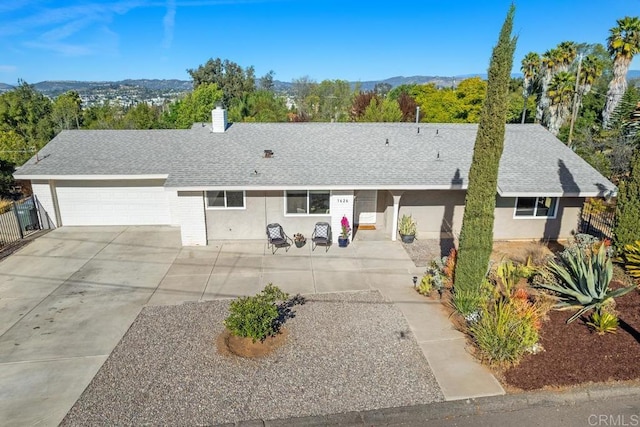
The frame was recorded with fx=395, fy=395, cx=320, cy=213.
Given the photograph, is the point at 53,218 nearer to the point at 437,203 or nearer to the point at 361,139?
the point at 361,139

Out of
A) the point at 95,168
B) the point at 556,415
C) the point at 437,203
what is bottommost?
the point at 556,415

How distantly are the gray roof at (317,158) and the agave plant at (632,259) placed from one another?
270 cm

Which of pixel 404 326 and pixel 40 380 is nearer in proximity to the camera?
pixel 40 380

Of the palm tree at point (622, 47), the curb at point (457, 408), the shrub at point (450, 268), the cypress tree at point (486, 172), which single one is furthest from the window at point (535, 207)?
the palm tree at point (622, 47)

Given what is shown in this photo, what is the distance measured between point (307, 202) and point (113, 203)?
7.79 m

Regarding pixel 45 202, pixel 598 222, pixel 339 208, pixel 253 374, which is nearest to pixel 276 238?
pixel 339 208

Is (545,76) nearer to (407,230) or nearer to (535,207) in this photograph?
(535,207)

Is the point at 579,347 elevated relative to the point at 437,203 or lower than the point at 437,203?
lower

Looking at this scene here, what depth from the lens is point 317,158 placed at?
14766mm

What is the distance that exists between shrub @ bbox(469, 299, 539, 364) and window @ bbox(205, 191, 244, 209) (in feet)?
28.5

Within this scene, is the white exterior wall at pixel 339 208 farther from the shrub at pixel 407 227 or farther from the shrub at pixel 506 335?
the shrub at pixel 506 335

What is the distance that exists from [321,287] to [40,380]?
6.43m

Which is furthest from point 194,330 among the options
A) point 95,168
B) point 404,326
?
point 95,168

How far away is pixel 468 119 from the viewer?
129 ft
